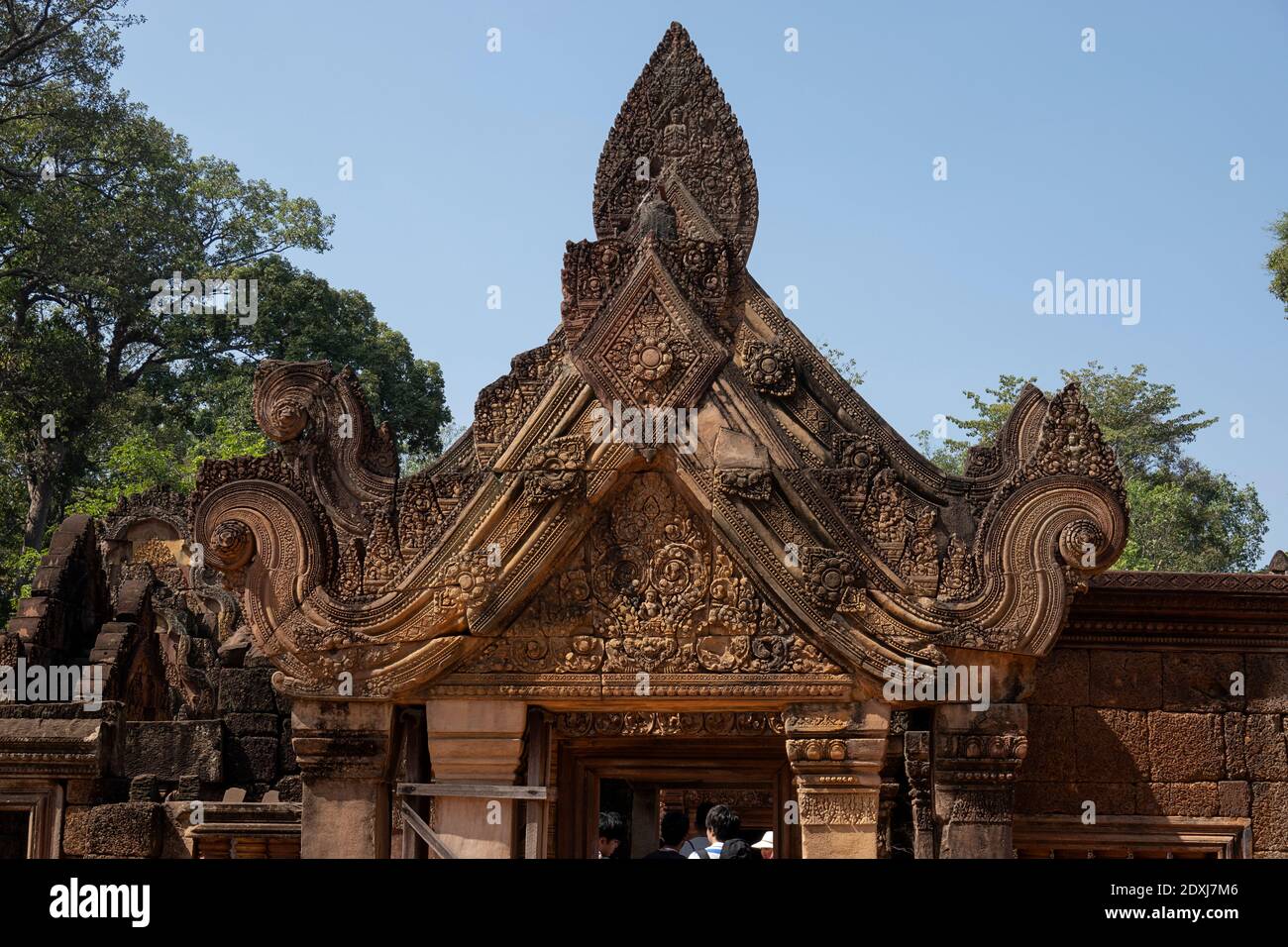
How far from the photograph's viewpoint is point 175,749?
37.1ft

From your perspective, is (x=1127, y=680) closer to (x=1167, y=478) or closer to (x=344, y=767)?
(x=344, y=767)

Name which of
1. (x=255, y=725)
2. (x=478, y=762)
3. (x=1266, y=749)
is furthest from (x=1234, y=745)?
(x=255, y=725)

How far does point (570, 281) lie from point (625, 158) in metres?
3.97

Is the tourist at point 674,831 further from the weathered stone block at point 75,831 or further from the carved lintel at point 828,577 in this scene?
the weathered stone block at point 75,831

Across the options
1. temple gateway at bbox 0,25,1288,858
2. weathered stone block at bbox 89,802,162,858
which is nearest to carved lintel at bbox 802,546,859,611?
temple gateway at bbox 0,25,1288,858

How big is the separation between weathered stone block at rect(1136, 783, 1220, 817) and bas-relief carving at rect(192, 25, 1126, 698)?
2.82 metres

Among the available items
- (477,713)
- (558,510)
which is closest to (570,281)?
(558,510)

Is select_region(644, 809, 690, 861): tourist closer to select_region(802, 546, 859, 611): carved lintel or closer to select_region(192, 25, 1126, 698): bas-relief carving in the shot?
select_region(192, 25, 1126, 698): bas-relief carving

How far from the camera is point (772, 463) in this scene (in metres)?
8.41

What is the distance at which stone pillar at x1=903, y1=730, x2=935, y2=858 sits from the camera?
31.5ft

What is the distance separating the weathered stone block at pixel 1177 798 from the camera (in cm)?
1047

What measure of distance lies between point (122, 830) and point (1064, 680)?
6.52 m

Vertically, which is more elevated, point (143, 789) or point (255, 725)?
point (255, 725)
